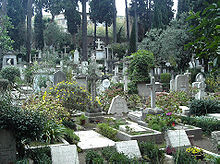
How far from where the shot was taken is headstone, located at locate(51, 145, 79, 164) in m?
5.02

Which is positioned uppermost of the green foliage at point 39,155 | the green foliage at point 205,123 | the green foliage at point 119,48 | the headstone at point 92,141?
the green foliage at point 119,48

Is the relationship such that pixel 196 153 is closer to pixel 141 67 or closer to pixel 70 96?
pixel 70 96

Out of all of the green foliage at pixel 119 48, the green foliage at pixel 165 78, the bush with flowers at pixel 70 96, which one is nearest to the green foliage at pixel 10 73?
the green foliage at pixel 165 78

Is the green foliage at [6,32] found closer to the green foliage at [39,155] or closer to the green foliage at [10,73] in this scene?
the green foliage at [10,73]

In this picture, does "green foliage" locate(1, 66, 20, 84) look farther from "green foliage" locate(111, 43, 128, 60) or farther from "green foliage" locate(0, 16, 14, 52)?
"green foliage" locate(111, 43, 128, 60)

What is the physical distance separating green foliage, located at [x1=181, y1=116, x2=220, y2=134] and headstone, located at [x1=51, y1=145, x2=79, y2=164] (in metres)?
5.30

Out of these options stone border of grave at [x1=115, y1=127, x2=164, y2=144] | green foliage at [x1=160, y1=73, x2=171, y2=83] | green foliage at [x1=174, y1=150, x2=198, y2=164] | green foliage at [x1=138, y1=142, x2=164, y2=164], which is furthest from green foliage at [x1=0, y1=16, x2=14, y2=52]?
green foliage at [x1=174, y1=150, x2=198, y2=164]

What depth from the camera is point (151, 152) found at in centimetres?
559

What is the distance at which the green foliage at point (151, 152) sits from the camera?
5.50m

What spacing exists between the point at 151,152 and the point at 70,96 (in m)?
Result: 5.05

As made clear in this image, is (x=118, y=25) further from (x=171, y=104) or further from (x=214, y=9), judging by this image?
(x=214, y=9)

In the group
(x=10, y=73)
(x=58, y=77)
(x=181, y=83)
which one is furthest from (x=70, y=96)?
(x=10, y=73)

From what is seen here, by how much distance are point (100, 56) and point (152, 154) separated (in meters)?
28.5

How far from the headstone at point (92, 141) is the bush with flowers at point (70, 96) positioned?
1.46 meters
